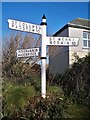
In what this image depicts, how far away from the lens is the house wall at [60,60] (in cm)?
1666

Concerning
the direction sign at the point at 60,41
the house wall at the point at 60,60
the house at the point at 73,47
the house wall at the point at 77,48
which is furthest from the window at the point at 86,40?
the direction sign at the point at 60,41

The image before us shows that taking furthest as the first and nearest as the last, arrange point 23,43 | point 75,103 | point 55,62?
point 55,62 → point 23,43 → point 75,103

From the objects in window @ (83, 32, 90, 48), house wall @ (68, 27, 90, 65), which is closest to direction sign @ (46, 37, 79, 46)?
house wall @ (68, 27, 90, 65)

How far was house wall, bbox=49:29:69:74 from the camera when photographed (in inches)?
656

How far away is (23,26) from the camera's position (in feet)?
20.3

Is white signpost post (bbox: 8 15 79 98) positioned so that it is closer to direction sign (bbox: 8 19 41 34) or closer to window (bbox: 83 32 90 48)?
direction sign (bbox: 8 19 41 34)

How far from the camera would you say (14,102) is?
19.5 feet

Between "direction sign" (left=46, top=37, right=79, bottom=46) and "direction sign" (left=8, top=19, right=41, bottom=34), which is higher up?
"direction sign" (left=8, top=19, right=41, bottom=34)

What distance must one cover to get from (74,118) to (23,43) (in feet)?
34.1

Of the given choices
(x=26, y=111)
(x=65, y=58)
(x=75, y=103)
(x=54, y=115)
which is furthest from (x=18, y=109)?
(x=65, y=58)

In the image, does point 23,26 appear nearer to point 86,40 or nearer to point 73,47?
point 73,47

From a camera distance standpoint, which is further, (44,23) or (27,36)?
(27,36)

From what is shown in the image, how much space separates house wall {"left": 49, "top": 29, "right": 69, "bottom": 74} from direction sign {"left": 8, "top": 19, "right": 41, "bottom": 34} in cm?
1001

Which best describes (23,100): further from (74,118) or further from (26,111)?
(74,118)
